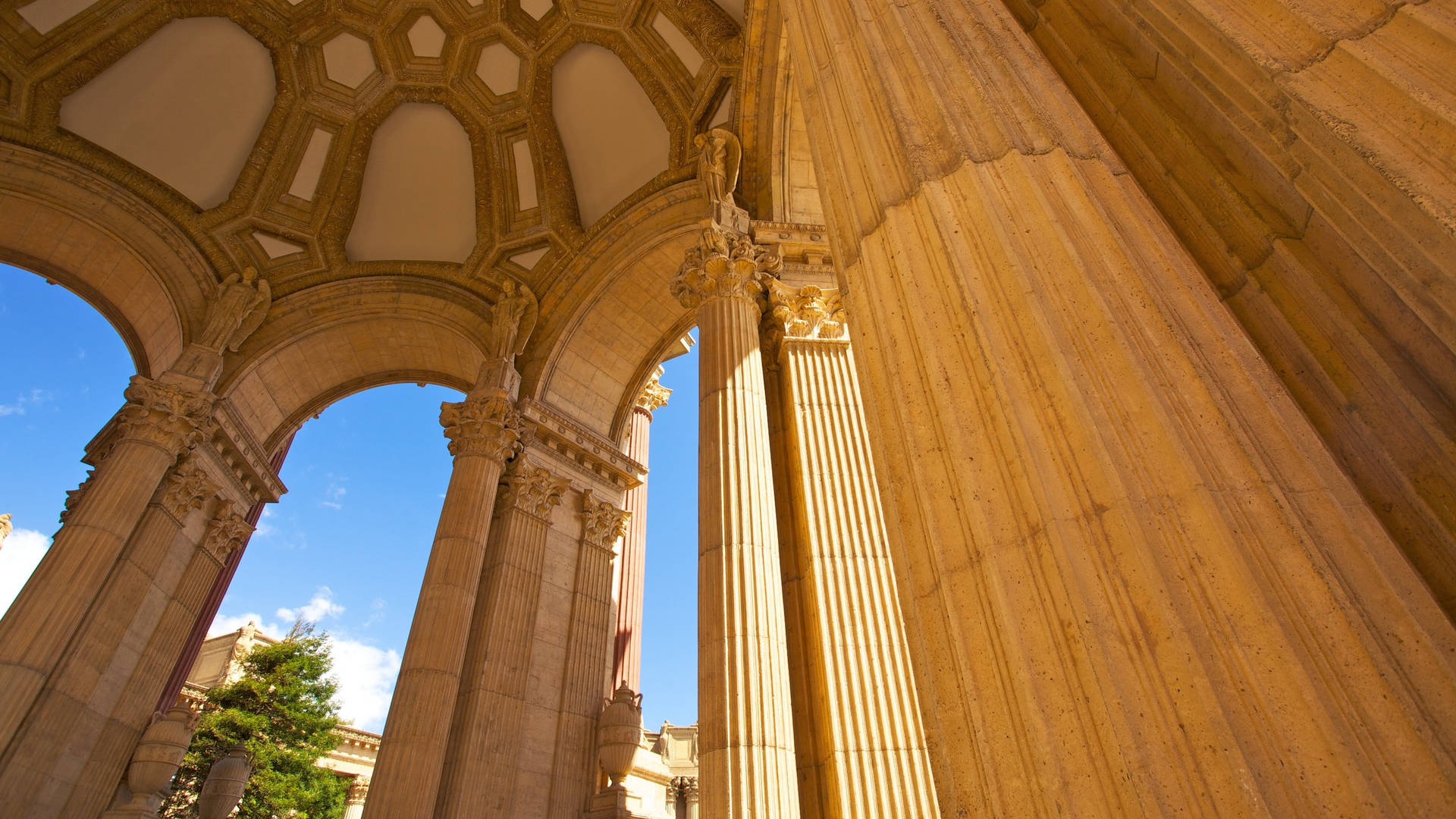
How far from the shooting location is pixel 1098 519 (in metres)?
1.70

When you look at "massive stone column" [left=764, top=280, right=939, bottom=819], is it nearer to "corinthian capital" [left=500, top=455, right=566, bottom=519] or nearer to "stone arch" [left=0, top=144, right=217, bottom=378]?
"corinthian capital" [left=500, top=455, right=566, bottom=519]

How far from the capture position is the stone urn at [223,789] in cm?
950

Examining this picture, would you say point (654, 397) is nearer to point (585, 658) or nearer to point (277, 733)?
point (585, 658)

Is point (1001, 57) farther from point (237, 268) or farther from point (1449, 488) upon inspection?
point (237, 268)

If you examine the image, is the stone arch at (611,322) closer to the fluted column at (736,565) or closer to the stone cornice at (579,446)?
the stone cornice at (579,446)

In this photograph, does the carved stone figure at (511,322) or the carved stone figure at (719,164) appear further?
the carved stone figure at (511,322)

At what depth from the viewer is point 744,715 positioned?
5078mm

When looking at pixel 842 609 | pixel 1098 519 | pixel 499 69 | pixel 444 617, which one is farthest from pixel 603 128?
pixel 1098 519

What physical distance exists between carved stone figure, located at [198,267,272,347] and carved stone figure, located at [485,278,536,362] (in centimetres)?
419

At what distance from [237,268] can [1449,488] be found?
16631 mm

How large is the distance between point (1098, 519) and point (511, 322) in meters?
12.5

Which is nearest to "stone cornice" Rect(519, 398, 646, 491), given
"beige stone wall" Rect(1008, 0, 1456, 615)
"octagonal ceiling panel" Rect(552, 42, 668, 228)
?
"octagonal ceiling panel" Rect(552, 42, 668, 228)

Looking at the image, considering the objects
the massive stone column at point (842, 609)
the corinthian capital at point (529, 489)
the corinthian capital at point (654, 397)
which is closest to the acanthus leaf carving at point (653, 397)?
the corinthian capital at point (654, 397)

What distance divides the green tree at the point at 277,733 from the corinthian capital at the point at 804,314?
55.9 feet
